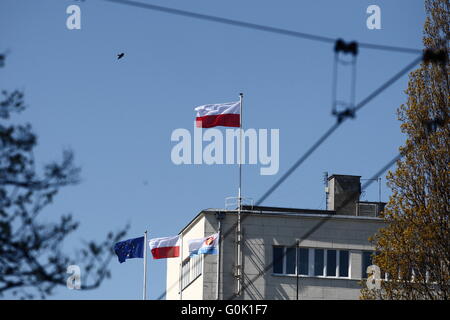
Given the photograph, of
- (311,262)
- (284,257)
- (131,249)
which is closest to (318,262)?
(311,262)

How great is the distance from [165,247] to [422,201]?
2085cm

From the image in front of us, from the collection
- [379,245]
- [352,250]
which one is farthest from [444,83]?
[352,250]

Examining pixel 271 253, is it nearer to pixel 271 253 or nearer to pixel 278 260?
pixel 271 253

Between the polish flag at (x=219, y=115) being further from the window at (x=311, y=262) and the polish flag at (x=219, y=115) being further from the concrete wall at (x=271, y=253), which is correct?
the window at (x=311, y=262)

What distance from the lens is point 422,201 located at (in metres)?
43.3

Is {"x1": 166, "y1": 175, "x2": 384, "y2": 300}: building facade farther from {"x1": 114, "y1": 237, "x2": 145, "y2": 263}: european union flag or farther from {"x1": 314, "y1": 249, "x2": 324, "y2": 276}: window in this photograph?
{"x1": 114, "y1": 237, "x2": 145, "y2": 263}: european union flag

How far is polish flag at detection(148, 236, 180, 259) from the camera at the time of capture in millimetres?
59906

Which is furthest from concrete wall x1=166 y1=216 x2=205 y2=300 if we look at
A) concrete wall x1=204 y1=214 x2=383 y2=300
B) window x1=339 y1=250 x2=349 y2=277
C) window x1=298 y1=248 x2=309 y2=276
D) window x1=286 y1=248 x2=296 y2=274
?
window x1=339 y1=250 x2=349 y2=277

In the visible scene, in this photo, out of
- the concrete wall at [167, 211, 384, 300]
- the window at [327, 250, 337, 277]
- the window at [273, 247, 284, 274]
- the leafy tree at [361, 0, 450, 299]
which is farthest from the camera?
the window at [327, 250, 337, 277]

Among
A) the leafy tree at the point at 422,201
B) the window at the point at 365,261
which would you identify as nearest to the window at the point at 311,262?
the window at the point at 365,261

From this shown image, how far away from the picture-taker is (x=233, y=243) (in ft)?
204

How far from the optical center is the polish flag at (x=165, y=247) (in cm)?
5991

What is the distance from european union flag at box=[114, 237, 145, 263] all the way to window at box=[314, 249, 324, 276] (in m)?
10.4

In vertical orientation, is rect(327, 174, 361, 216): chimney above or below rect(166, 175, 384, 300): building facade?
above
